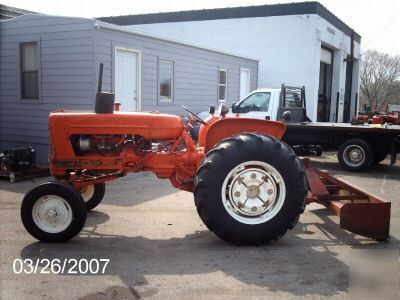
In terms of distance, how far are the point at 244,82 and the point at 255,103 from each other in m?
6.07

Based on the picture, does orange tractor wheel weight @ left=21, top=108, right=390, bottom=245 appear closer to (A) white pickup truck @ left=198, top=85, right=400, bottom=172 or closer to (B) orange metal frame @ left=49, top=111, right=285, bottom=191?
(B) orange metal frame @ left=49, top=111, right=285, bottom=191

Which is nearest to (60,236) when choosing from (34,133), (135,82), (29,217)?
(29,217)

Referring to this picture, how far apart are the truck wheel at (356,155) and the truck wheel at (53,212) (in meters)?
7.90

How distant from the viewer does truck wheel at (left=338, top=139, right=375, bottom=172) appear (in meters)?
10.9

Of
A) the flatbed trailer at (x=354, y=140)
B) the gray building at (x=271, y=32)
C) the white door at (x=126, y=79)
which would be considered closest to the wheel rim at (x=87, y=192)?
the white door at (x=126, y=79)

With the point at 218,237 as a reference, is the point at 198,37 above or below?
above

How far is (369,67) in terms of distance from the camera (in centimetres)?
4106

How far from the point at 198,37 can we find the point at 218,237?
18.1m

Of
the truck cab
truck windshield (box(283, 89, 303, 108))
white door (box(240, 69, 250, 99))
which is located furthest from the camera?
white door (box(240, 69, 250, 99))

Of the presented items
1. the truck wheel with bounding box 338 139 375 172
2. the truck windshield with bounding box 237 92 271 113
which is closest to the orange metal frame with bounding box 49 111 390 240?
the truck wheel with bounding box 338 139 375 172

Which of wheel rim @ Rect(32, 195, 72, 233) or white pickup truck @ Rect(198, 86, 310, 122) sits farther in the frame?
white pickup truck @ Rect(198, 86, 310, 122)

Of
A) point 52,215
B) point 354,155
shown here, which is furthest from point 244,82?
point 52,215

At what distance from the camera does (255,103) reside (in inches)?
493

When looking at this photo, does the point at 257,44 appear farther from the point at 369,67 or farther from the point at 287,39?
the point at 369,67
